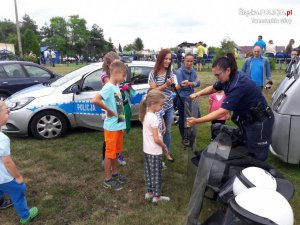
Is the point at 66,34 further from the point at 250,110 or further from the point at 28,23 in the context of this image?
the point at 250,110

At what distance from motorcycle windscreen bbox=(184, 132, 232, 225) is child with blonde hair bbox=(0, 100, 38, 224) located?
1.80 metres

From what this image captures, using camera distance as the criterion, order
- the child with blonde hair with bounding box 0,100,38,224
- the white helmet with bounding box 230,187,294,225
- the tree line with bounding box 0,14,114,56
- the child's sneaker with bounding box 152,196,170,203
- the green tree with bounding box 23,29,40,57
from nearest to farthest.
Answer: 1. the white helmet with bounding box 230,187,294,225
2. the child with blonde hair with bounding box 0,100,38,224
3. the child's sneaker with bounding box 152,196,170,203
4. the green tree with bounding box 23,29,40,57
5. the tree line with bounding box 0,14,114,56

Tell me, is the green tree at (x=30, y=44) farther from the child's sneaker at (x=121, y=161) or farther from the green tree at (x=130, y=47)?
the green tree at (x=130, y=47)

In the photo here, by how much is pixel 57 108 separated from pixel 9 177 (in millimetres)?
2882

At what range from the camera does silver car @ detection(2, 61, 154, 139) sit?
5621mm

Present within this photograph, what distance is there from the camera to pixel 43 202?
3.65m

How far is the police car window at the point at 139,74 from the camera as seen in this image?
6.19 meters

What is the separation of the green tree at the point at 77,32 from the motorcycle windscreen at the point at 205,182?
76115 mm

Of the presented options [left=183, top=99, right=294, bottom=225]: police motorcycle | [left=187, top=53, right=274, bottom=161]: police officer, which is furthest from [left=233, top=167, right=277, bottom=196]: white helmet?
[left=187, top=53, right=274, bottom=161]: police officer

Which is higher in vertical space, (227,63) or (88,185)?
(227,63)

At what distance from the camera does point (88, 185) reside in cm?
411

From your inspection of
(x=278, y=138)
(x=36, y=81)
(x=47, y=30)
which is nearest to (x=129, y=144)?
(x=278, y=138)

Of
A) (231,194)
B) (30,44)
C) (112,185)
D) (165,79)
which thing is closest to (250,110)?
(231,194)

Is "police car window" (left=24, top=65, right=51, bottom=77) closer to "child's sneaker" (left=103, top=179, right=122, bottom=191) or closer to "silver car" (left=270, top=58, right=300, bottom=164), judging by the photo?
"child's sneaker" (left=103, top=179, right=122, bottom=191)
